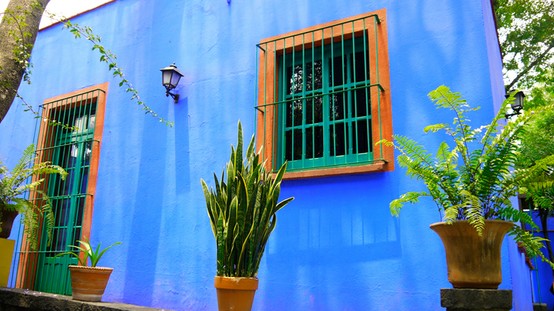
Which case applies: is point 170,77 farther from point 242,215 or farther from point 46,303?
point 46,303

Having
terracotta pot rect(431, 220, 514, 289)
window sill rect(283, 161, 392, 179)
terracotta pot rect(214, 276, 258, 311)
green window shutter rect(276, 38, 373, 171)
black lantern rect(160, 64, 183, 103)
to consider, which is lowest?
terracotta pot rect(214, 276, 258, 311)

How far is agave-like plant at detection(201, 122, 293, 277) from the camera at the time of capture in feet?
12.0

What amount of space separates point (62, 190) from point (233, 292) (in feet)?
12.6

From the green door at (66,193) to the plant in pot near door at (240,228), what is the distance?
116 inches

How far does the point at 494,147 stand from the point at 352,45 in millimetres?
2224

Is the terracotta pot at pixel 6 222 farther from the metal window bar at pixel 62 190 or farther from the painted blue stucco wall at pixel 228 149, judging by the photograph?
the painted blue stucco wall at pixel 228 149

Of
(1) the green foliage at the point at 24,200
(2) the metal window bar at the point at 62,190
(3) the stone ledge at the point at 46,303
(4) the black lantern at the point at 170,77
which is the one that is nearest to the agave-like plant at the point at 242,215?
(3) the stone ledge at the point at 46,303

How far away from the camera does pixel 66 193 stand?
631 centimetres

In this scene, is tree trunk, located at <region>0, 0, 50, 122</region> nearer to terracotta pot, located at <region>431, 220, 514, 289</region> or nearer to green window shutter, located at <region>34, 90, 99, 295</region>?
green window shutter, located at <region>34, 90, 99, 295</region>

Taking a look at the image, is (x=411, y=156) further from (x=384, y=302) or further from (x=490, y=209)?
(x=384, y=302)

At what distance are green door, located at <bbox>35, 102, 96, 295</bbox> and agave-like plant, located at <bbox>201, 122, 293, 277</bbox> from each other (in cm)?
293

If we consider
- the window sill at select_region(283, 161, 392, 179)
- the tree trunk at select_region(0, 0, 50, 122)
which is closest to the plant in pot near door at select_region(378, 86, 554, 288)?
the window sill at select_region(283, 161, 392, 179)

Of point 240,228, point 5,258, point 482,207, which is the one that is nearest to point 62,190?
point 5,258

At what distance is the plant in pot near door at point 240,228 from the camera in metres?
3.57
